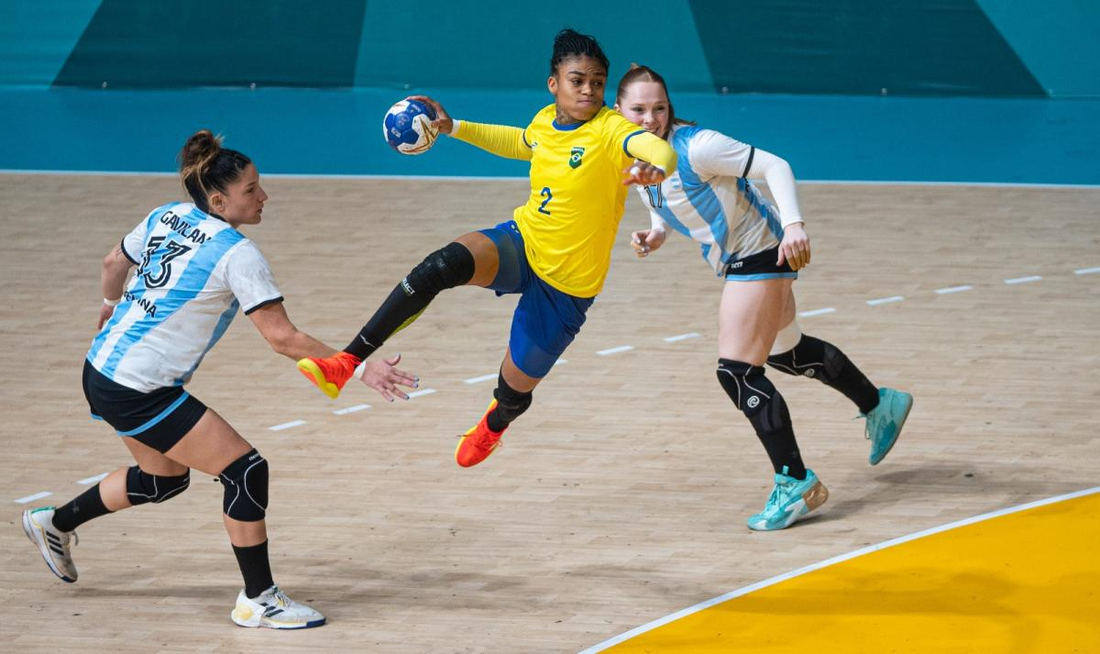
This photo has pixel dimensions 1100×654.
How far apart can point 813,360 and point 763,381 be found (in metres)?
0.52

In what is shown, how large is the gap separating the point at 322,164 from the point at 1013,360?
298 inches

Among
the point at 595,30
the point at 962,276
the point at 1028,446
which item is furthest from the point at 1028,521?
the point at 595,30

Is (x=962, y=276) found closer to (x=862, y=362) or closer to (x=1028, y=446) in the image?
(x=862, y=362)

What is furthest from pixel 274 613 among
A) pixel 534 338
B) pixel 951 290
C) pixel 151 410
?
pixel 951 290

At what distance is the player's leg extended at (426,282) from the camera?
496cm

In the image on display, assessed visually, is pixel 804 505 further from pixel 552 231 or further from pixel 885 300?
pixel 885 300

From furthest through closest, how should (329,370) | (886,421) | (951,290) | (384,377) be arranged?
(951,290) < (886,421) < (329,370) < (384,377)

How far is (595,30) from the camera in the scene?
633 inches

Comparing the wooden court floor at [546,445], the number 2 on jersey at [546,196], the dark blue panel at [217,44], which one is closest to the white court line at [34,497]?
the wooden court floor at [546,445]

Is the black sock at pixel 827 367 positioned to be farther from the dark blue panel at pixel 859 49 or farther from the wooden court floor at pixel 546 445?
the dark blue panel at pixel 859 49

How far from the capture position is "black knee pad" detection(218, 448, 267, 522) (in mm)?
4746

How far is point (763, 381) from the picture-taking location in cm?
564

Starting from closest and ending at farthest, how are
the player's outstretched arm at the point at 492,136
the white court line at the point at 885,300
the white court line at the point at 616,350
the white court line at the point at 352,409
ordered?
1. the player's outstretched arm at the point at 492,136
2. the white court line at the point at 352,409
3. the white court line at the point at 616,350
4. the white court line at the point at 885,300

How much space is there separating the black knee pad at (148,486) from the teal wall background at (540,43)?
1172 cm
